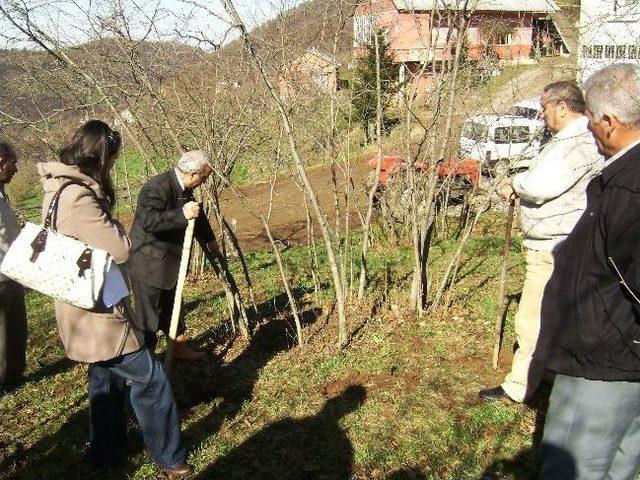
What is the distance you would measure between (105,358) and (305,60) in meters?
3.93

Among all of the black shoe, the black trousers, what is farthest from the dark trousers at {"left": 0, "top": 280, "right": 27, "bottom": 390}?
the black shoe

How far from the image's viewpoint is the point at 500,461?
3.06 meters

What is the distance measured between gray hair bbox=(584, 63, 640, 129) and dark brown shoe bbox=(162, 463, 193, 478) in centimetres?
263

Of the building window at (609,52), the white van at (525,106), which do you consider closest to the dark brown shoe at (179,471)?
the white van at (525,106)

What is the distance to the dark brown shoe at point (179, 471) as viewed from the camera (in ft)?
10.0

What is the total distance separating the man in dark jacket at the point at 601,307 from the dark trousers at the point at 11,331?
12.0ft

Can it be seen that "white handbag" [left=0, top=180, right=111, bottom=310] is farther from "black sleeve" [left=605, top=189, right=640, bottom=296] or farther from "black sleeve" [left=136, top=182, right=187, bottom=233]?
"black sleeve" [left=605, top=189, right=640, bottom=296]

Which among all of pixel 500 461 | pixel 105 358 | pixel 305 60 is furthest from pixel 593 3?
pixel 105 358

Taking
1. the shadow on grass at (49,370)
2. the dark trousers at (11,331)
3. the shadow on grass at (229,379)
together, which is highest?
the dark trousers at (11,331)

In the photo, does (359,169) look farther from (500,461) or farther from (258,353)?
(500,461)

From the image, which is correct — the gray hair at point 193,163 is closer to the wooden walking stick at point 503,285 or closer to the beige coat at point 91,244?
the beige coat at point 91,244

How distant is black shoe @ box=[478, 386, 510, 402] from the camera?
3.53 metres

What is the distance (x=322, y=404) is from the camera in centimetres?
372

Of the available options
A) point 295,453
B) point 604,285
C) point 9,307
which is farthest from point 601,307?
point 9,307
